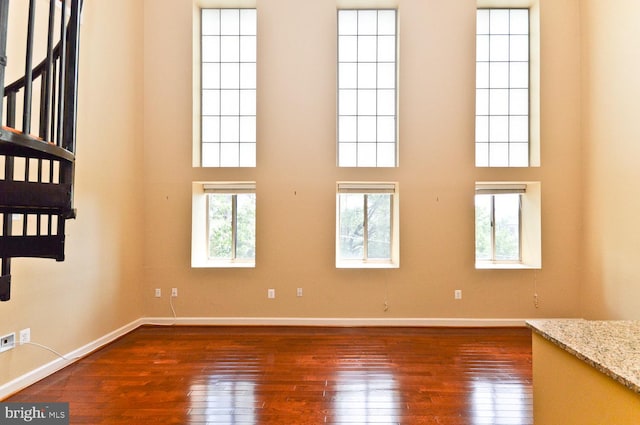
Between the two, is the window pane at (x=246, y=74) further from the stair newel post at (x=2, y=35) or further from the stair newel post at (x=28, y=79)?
the stair newel post at (x=2, y=35)

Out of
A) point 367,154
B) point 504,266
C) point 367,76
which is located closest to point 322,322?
point 367,154

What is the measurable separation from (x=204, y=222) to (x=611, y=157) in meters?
5.10

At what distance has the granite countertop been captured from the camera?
1143 millimetres

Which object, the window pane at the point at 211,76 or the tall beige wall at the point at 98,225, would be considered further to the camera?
the window pane at the point at 211,76

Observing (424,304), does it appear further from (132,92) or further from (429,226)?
(132,92)

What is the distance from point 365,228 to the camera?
4984mm

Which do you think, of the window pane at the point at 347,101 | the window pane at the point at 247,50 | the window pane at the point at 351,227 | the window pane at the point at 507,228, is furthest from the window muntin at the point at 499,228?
the window pane at the point at 247,50

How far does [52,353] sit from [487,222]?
5.18 m

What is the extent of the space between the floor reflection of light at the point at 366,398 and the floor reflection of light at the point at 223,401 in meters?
0.65

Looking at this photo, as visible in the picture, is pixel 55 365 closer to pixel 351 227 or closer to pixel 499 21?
pixel 351 227

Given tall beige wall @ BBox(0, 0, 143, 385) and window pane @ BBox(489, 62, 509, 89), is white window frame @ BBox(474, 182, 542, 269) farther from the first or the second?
tall beige wall @ BBox(0, 0, 143, 385)

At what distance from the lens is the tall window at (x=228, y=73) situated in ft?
16.4

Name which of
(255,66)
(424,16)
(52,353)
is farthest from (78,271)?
(424,16)

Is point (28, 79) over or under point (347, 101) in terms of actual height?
under
